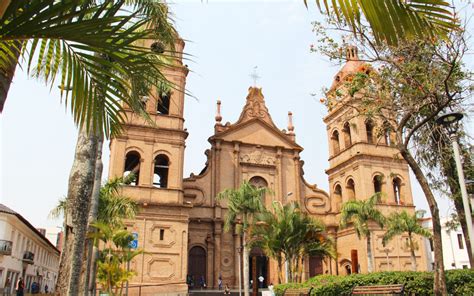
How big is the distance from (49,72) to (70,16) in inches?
40.5

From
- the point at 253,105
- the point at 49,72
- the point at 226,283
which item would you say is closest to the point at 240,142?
the point at 253,105

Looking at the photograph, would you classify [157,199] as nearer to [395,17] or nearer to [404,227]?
[404,227]

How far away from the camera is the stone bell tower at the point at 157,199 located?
933 inches

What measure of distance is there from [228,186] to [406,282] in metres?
17.5

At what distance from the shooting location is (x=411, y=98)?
1201 centimetres

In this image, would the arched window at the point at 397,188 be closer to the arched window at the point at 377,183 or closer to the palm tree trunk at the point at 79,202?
the arched window at the point at 377,183

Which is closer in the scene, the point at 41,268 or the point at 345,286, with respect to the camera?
the point at 345,286

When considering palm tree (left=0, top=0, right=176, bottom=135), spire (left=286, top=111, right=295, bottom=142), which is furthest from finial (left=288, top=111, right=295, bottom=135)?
palm tree (left=0, top=0, right=176, bottom=135)

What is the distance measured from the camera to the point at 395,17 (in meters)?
2.45

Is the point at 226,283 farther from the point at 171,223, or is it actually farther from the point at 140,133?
the point at 140,133

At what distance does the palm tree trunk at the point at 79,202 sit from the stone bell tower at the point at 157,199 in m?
14.4

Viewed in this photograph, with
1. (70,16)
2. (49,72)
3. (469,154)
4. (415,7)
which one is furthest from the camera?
(469,154)

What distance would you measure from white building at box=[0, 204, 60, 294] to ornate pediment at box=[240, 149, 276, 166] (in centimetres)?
1508

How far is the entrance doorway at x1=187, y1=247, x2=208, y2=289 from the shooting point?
88.3ft
